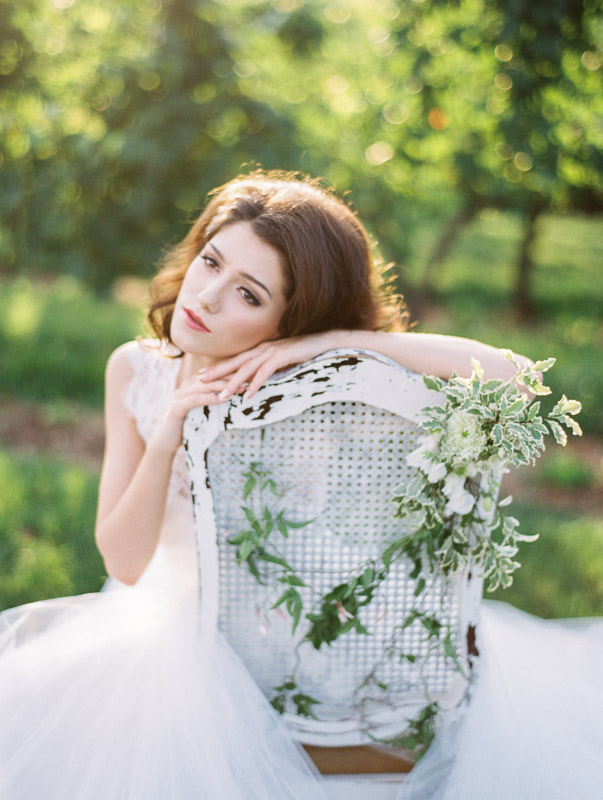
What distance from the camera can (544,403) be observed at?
563cm

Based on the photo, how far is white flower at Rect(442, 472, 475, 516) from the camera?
4.41 ft

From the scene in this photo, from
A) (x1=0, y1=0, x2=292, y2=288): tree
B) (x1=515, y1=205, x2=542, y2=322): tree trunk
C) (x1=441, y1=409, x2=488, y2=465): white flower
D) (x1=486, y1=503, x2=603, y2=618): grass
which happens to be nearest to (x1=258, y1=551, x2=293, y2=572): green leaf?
(x1=441, y1=409, x2=488, y2=465): white flower

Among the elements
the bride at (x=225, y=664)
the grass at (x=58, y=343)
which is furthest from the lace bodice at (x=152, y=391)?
the grass at (x=58, y=343)

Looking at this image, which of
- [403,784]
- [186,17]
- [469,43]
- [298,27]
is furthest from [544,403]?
[403,784]

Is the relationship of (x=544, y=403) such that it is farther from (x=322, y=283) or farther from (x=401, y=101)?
(x=322, y=283)

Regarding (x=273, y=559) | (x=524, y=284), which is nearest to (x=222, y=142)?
(x=273, y=559)

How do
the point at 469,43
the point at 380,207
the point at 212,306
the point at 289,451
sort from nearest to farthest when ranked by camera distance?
the point at 289,451, the point at 212,306, the point at 469,43, the point at 380,207

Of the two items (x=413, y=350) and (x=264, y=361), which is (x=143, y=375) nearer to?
(x=264, y=361)

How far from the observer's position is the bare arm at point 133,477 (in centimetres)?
149

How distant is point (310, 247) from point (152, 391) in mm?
651

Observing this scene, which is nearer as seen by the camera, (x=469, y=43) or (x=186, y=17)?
(x=469, y=43)

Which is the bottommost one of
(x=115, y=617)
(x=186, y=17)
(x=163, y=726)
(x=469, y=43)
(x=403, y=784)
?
(x=403, y=784)

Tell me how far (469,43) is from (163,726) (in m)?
4.02

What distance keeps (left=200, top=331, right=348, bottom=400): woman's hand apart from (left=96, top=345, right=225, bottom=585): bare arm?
4 cm
